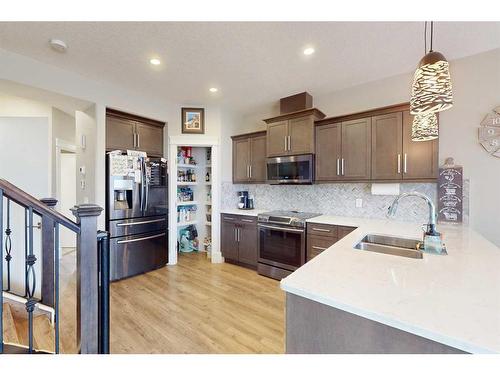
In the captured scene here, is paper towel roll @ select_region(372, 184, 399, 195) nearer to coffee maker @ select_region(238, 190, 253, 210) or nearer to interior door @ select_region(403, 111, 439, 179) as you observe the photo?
interior door @ select_region(403, 111, 439, 179)

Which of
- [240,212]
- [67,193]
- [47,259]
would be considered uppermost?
[67,193]

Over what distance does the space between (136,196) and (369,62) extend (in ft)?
11.4

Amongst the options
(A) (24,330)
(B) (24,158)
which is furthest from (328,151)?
(B) (24,158)

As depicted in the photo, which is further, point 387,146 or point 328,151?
point 328,151

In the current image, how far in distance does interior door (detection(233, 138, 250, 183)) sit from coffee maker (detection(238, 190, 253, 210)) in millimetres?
290

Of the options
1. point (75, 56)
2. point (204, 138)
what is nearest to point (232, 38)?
point (75, 56)

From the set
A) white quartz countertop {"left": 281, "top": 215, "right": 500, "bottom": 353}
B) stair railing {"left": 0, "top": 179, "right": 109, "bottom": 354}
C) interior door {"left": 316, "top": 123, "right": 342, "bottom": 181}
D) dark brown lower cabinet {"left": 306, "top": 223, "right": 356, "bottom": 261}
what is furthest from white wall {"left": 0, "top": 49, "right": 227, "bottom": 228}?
white quartz countertop {"left": 281, "top": 215, "right": 500, "bottom": 353}

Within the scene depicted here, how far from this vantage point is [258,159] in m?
3.85

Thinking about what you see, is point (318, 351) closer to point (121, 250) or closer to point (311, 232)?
point (311, 232)

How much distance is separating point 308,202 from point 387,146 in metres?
1.36

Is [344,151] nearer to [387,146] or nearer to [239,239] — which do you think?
[387,146]

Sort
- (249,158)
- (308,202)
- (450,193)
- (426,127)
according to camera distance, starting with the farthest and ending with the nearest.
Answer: (249,158), (308,202), (450,193), (426,127)

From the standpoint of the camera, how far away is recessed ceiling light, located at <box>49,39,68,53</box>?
85.3 inches

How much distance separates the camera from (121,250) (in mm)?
3193
